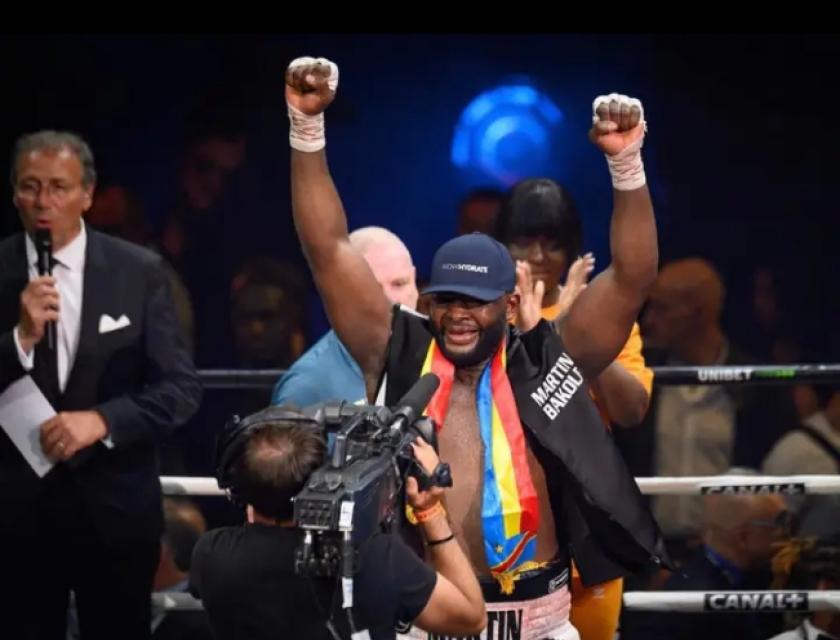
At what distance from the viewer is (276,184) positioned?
4711 mm

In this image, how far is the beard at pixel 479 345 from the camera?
2.62 metres

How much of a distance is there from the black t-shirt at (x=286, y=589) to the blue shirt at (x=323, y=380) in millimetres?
927

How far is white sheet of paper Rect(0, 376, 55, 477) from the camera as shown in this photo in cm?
316

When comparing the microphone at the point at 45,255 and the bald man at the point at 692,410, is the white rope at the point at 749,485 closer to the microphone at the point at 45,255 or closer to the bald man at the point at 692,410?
the bald man at the point at 692,410

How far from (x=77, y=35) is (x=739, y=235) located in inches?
81.2

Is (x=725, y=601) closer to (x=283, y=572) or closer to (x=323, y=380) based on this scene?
(x=323, y=380)

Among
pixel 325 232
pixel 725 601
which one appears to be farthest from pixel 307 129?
pixel 725 601

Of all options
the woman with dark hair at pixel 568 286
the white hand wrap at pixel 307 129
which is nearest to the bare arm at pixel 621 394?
the woman with dark hair at pixel 568 286

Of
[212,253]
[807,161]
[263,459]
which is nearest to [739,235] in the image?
[807,161]

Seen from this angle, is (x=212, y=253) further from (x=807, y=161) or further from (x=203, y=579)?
(x=203, y=579)

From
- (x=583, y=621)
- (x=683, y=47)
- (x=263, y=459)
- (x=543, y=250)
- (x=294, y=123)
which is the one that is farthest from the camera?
(x=683, y=47)

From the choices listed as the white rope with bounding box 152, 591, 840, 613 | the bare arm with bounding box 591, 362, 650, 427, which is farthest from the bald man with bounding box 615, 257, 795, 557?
the bare arm with bounding box 591, 362, 650, 427

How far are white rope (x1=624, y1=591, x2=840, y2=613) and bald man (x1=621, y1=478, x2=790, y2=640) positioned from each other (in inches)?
15.0

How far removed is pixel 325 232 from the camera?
262 cm
